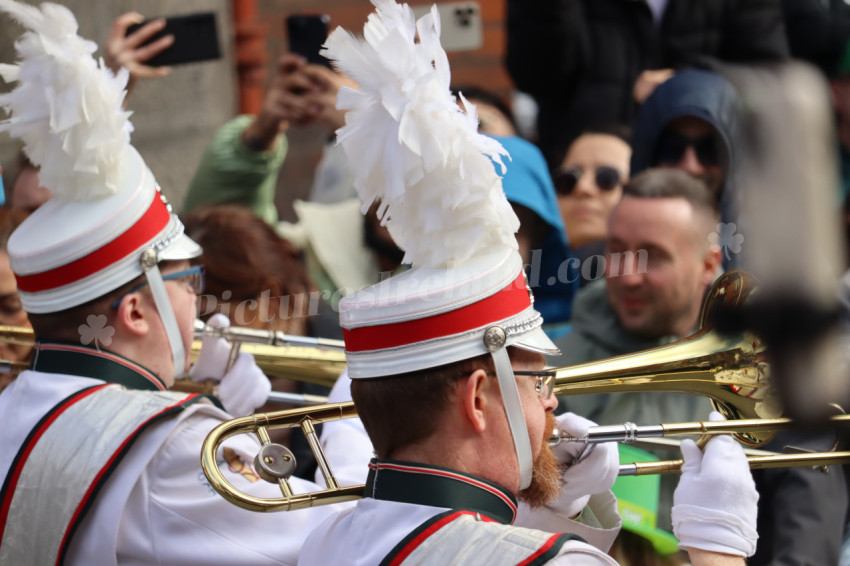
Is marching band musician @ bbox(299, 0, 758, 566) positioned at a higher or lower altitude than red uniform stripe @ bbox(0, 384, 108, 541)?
higher

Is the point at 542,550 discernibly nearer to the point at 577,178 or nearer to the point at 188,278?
the point at 188,278

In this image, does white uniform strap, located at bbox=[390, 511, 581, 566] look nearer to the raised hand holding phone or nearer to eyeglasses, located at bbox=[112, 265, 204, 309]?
eyeglasses, located at bbox=[112, 265, 204, 309]

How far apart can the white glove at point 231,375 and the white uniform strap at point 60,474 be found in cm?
68

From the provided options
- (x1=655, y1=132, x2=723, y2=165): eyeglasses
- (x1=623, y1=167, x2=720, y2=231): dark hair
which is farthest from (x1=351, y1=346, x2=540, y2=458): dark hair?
(x1=655, y1=132, x2=723, y2=165): eyeglasses

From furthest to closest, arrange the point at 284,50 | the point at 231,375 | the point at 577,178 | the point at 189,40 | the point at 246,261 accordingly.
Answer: the point at 284,50
the point at 577,178
the point at 189,40
the point at 246,261
the point at 231,375

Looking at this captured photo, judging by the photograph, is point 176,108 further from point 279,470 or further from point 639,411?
point 279,470

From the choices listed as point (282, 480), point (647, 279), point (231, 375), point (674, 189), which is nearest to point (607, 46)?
point (674, 189)

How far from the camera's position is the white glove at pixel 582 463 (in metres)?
2.56

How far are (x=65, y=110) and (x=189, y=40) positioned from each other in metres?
1.93

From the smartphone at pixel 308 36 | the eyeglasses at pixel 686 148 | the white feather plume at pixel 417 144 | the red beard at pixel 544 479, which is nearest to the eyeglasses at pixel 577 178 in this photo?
the eyeglasses at pixel 686 148

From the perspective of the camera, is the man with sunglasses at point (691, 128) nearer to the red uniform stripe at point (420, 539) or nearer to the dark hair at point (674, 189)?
the dark hair at point (674, 189)

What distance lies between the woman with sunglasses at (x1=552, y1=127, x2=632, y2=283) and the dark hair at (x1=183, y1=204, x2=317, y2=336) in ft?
4.06

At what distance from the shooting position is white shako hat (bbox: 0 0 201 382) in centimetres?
283

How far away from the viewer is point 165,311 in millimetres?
2973
